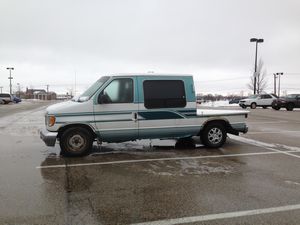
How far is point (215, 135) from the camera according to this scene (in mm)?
9617

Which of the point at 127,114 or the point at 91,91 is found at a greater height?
the point at 91,91

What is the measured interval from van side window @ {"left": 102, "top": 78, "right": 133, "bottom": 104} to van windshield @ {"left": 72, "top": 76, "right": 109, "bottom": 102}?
0.26m

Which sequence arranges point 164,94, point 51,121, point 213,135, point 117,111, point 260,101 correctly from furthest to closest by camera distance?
point 260,101
point 213,135
point 164,94
point 117,111
point 51,121

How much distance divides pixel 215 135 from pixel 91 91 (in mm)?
3779

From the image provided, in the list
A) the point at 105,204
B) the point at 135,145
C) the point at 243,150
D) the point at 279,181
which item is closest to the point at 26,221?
the point at 105,204

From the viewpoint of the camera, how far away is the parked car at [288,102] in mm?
30891

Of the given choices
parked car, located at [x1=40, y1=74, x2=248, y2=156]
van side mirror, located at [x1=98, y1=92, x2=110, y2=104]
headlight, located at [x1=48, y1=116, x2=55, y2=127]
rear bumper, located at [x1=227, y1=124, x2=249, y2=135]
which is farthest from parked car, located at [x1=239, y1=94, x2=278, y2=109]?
headlight, located at [x1=48, y1=116, x2=55, y2=127]

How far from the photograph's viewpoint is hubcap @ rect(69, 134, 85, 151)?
8.25 metres

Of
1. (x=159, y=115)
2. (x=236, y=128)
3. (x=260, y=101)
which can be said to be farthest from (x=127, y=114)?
(x=260, y=101)

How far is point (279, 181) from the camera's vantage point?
20.3 ft

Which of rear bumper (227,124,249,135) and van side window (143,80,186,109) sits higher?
van side window (143,80,186,109)

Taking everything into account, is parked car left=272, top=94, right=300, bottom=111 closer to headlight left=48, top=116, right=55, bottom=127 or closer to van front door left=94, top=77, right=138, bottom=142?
van front door left=94, top=77, right=138, bottom=142

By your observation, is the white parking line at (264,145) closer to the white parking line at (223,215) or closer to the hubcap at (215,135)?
the hubcap at (215,135)

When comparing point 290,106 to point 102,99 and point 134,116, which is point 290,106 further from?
point 102,99
